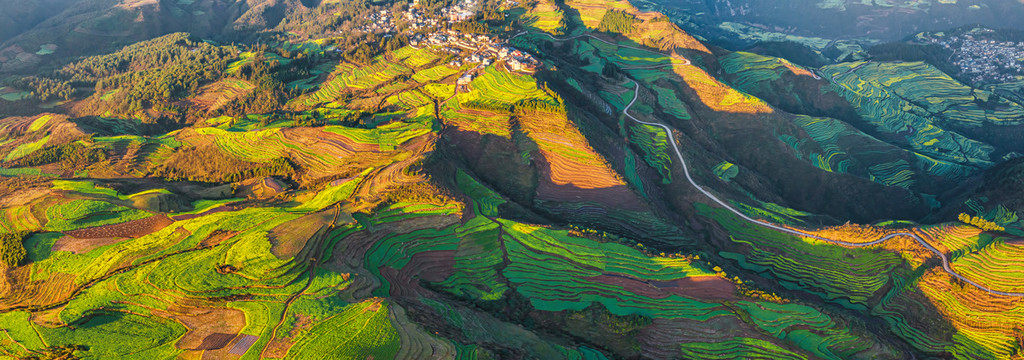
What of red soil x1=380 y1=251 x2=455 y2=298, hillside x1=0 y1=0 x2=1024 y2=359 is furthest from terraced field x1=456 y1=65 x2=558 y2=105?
red soil x1=380 y1=251 x2=455 y2=298

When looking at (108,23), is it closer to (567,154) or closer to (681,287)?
(567,154)

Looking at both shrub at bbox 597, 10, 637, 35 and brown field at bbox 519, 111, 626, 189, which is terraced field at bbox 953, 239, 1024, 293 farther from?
shrub at bbox 597, 10, 637, 35

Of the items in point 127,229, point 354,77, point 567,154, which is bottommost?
point 567,154

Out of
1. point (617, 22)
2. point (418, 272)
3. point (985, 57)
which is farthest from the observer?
point (985, 57)

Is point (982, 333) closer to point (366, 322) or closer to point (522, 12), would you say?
point (366, 322)

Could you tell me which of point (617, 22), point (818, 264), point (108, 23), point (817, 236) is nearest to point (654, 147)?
point (817, 236)

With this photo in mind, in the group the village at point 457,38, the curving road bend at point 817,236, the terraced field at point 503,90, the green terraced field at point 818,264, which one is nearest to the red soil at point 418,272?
the terraced field at point 503,90
